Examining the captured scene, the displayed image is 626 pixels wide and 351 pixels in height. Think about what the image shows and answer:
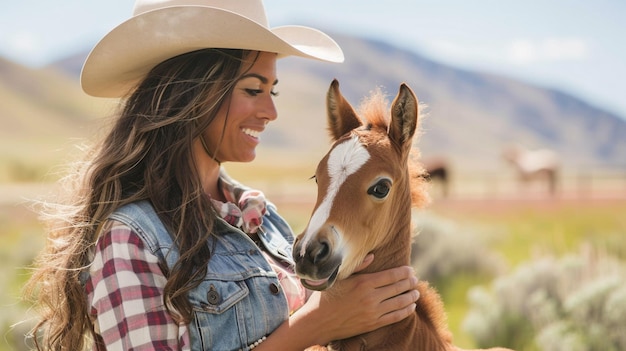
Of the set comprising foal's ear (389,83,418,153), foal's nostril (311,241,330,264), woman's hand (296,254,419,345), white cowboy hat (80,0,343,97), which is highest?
white cowboy hat (80,0,343,97)

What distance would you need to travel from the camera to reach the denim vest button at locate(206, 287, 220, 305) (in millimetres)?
2264

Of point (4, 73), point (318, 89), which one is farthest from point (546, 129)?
point (4, 73)

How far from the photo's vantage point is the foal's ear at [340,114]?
262cm

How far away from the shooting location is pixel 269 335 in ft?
7.75

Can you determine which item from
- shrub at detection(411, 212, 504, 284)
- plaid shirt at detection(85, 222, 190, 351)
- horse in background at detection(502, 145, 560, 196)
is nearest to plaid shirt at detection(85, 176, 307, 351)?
plaid shirt at detection(85, 222, 190, 351)

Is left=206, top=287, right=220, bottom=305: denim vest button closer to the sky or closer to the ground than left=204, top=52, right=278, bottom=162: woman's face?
closer to the ground

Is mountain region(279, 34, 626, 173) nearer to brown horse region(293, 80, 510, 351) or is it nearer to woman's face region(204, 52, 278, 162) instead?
brown horse region(293, 80, 510, 351)

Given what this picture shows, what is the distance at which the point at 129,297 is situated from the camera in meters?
2.11

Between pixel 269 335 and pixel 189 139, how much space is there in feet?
2.63

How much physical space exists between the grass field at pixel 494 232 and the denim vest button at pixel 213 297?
6.92ft

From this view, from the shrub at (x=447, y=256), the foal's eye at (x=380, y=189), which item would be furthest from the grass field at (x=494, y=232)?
the foal's eye at (x=380, y=189)

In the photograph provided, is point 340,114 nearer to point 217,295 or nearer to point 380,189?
point 380,189

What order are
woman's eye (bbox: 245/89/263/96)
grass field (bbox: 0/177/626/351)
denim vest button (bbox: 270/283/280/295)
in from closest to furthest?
1. denim vest button (bbox: 270/283/280/295)
2. woman's eye (bbox: 245/89/263/96)
3. grass field (bbox: 0/177/626/351)

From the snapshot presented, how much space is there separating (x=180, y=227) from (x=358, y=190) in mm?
654
